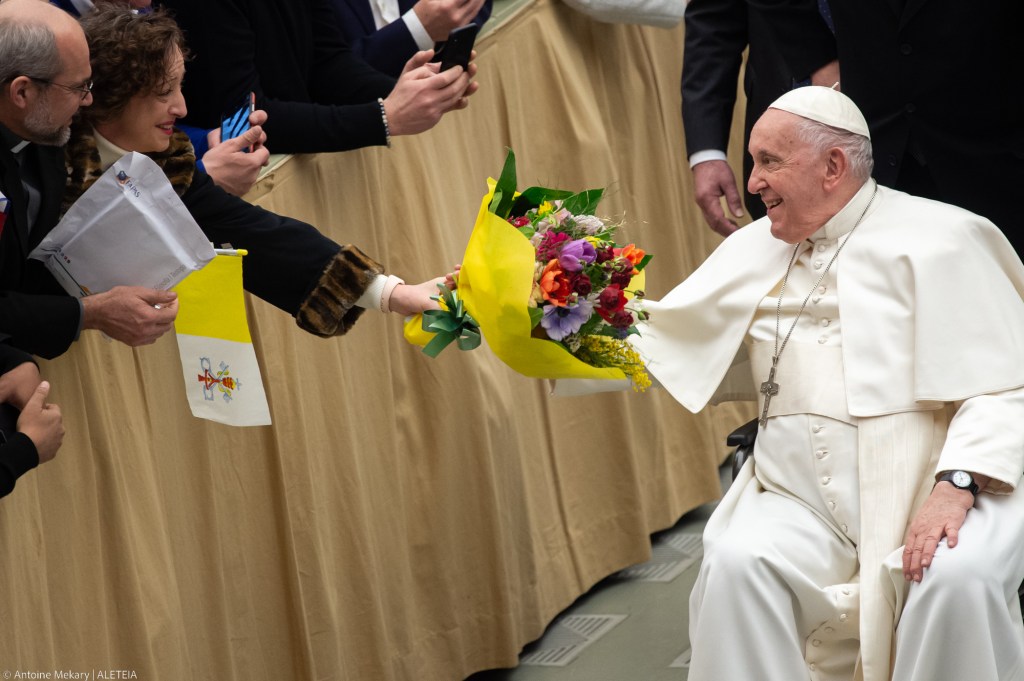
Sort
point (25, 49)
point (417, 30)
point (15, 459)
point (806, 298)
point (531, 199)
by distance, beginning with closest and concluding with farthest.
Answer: point (15, 459)
point (25, 49)
point (531, 199)
point (806, 298)
point (417, 30)

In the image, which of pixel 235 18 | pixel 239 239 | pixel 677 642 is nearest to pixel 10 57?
pixel 239 239

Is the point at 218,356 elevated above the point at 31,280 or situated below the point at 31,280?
below

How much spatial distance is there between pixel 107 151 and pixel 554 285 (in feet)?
3.48

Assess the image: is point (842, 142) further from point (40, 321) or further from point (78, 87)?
point (40, 321)

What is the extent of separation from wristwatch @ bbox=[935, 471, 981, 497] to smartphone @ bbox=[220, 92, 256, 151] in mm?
1939

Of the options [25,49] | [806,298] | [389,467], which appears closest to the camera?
[25,49]

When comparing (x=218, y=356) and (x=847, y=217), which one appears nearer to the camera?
(x=218, y=356)

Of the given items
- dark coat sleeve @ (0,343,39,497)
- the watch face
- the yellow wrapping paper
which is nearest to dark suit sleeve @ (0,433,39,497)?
dark coat sleeve @ (0,343,39,497)

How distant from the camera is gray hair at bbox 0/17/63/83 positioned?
8.59ft

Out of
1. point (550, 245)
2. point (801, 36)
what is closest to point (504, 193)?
point (550, 245)

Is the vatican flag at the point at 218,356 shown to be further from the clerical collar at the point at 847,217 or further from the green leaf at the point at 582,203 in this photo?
the clerical collar at the point at 847,217

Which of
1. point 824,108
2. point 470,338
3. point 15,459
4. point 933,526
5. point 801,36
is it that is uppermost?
point 801,36

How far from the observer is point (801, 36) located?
4.03 meters

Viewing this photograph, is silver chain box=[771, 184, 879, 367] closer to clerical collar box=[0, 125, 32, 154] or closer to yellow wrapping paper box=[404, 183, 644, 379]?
yellow wrapping paper box=[404, 183, 644, 379]
